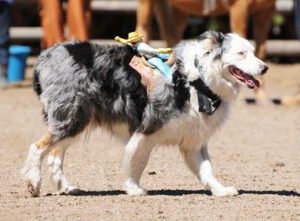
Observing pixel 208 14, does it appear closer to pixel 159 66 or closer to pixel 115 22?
pixel 115 22

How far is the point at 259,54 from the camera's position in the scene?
14.5 metres

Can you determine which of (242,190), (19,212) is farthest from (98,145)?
(19,212)

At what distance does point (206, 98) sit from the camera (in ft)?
24.5

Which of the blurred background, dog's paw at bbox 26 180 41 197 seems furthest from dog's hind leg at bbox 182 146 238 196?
the blurred background

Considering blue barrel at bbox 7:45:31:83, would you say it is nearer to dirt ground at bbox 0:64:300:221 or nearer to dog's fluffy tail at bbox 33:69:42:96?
dirt ground at bbox 0:64:300:221

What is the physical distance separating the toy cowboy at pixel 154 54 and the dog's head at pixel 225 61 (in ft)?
0.44

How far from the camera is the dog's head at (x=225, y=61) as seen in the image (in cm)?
745

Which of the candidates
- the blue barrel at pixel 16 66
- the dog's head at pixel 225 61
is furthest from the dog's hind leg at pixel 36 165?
the blue barrel at pixel 16 66

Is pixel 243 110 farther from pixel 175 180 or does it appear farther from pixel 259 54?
pixel 175 180

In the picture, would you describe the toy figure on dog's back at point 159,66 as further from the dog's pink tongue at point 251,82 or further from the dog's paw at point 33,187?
the dog's paw at point 33,187

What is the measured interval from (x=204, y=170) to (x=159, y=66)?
2.91ft

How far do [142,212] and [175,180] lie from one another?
62.0 inches

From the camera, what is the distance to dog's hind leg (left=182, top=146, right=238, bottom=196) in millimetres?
7570

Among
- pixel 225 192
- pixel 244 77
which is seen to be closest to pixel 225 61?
pixel 244 77
